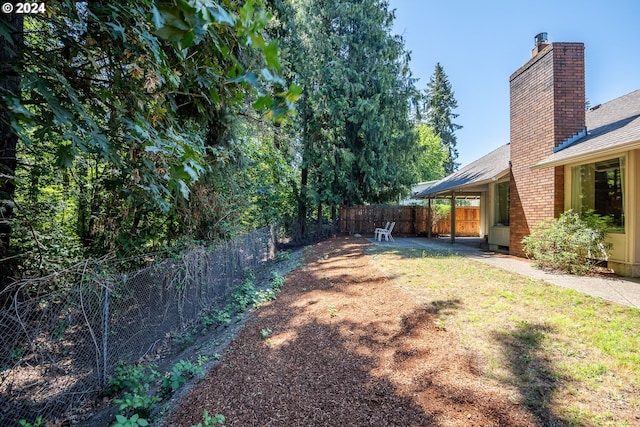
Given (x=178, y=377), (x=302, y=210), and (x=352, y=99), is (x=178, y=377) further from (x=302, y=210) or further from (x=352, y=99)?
(x=352, y=99)

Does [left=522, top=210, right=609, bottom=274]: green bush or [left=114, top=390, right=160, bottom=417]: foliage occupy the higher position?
[left=522, top=210, right=609, bottom=274]: green bush

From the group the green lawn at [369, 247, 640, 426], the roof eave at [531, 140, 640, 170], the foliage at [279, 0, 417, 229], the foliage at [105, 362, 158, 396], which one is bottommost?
the foliage at [105, 362, 158, 396]

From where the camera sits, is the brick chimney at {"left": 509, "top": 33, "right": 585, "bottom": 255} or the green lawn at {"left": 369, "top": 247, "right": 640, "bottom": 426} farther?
the brick chimney at {"left": 509, "top": 33, "right": 585, "bottom": 255}

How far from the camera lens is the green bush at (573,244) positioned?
6.07 metres

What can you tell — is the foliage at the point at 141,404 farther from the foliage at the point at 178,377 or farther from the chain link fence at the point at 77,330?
the chain link fence at the point at 77,330

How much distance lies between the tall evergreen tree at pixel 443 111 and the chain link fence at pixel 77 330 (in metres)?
39.2

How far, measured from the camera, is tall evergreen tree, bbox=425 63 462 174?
1495 inches

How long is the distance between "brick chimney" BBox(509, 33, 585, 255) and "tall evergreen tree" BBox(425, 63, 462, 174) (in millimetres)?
31301

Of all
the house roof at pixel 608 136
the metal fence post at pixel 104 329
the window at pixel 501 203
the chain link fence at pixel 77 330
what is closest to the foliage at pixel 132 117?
the chain link fence at pixel 77 330

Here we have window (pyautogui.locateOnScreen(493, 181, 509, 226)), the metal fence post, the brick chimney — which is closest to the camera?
the metal fence post

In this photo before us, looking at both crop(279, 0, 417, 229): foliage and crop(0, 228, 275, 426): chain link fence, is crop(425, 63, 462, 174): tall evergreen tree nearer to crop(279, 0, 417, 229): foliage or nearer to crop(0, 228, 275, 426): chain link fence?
crop(279, 0, 417, 229): foliage

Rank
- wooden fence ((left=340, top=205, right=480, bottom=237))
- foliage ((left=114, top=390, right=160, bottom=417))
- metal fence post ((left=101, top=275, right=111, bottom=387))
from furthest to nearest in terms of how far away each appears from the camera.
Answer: wooden fence ((left=340, top=205, right=480, bottom=237)) → metal fence post ((left=101, top=275, right=111, bottom=387)) → foliage ((left=114, top=390, right=160, bottom=417))

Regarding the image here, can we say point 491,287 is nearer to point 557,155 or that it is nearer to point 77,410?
point 557,155

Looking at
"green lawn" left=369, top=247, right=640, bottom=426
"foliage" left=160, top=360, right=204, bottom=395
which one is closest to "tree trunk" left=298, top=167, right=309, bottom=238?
"green lawn" left=369, top=247, right=640, bottom=426
